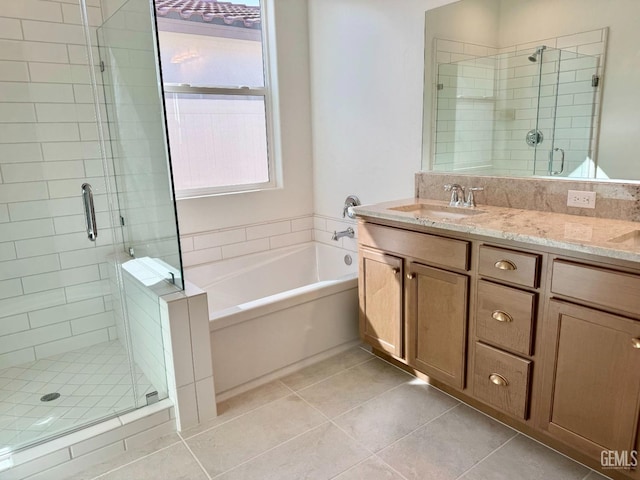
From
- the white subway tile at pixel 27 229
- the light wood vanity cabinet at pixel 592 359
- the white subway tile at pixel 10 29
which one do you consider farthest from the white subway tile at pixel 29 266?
the light wood vanity cabinet at pixel 592 359

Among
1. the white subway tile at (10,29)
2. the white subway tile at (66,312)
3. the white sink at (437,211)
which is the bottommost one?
the white subway tile at (66,312)

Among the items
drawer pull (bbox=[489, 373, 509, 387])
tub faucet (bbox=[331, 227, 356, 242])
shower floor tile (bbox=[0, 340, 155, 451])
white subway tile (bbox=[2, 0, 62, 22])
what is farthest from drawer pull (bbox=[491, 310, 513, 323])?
white subway tile (bbox=[2, 0, 62, 22])

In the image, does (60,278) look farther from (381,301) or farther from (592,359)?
(592,359)

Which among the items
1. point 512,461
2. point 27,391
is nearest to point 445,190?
point 512,461

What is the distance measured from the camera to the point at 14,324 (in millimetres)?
2482

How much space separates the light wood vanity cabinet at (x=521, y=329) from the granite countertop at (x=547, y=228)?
0.16 ft

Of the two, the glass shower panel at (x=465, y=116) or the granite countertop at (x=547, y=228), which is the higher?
the glass shower panel at (x=465, y=116)

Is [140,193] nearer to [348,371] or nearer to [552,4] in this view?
[348,371]

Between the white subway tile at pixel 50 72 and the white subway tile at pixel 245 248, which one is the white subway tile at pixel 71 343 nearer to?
the white subway tile at pixel 245 248

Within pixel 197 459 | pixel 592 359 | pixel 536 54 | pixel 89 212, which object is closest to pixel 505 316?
pixel 592 359

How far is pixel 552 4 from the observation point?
208 cm

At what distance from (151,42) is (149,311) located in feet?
4.03

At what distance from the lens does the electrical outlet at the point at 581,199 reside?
2.01 m

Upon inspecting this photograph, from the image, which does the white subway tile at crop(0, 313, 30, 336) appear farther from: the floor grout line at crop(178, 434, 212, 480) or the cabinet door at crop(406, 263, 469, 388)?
the cabinet door at crop(406, 263, 469, 388)
